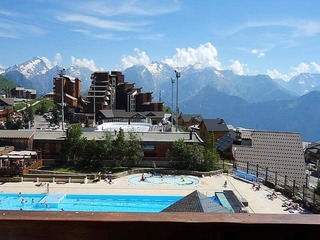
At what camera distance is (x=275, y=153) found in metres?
30.1

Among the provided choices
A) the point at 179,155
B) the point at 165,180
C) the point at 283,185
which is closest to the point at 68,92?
the point at 179,155

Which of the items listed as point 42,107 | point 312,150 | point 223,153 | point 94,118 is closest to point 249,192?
point 223,153

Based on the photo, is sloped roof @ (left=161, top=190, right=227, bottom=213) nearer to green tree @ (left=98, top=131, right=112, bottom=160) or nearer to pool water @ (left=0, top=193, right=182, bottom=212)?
pool water @ (left=0, top=193, right=182, bottom=212)

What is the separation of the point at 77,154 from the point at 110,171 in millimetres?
3711

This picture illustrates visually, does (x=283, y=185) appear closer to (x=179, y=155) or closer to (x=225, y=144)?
(x=179, y=155)

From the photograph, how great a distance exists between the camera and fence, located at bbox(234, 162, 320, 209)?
1937 centimetres

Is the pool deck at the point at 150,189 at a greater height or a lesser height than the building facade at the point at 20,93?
lesser

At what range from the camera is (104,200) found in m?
19.9

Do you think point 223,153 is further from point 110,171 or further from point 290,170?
point 110,171

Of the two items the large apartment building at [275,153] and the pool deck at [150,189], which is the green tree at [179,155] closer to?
the pool deck at [150,189]

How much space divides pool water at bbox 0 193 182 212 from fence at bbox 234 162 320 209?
6945mm

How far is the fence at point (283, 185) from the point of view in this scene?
1937cm

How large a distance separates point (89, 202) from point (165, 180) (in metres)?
A: 6.38

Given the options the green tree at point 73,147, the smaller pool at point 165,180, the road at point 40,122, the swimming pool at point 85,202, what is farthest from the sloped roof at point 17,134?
the road at point 40,122
